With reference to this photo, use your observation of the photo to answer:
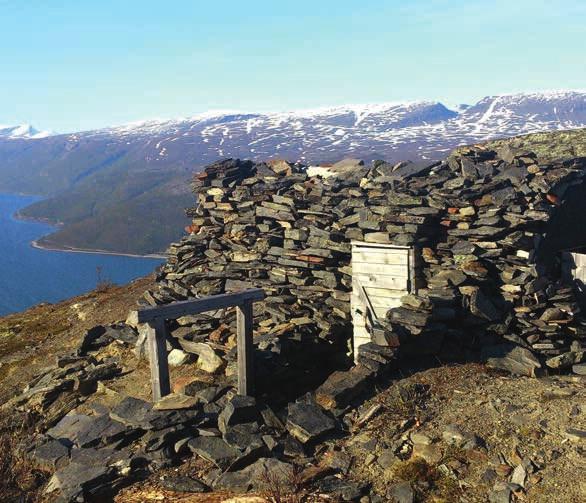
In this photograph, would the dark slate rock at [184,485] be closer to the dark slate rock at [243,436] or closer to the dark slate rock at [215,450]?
the dark slate rock at [215,450]

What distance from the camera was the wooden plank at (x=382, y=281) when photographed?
556 inches

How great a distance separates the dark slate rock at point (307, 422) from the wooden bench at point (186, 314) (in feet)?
5.01

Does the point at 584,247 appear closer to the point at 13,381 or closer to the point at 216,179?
the point at 216,179

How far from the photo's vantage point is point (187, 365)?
1370 centimetres

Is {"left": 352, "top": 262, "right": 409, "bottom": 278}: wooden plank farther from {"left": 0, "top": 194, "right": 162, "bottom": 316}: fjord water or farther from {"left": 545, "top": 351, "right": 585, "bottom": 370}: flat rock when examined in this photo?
{"left": 0, "top": 194, "right": 162, "bottom": 316}: fjord water

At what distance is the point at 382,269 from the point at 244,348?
4.77 meters

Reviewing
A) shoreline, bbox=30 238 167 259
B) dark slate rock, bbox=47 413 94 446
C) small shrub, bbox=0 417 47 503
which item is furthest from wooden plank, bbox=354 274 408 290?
shoreline, bbox=30 238 167 259

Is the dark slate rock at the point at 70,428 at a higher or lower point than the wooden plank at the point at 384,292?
lower

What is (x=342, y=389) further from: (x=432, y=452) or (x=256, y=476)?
(x=256, y=476)

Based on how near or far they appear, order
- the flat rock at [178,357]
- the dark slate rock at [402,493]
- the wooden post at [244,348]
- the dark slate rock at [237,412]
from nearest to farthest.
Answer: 1. the dark slate rock at [402,493]
2. the dark slate rock at [237,412]
3. the wooden post at [244,348]
4. the flat rock at [178,357]

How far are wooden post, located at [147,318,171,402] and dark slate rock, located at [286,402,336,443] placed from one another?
2.54 metres

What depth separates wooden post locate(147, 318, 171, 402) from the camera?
10.5 meters

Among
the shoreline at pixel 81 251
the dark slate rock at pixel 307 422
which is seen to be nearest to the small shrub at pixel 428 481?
the dark slate rock at pixel 307 422

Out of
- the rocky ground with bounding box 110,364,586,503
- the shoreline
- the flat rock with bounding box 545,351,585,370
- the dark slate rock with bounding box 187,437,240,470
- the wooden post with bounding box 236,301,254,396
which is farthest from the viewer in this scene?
the shoreline
